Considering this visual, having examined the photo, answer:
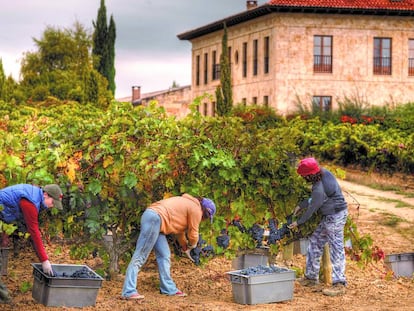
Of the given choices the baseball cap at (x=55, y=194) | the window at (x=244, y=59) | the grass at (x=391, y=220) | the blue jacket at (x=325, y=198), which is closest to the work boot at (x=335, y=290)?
the blue jacket at (x=325, y=198)

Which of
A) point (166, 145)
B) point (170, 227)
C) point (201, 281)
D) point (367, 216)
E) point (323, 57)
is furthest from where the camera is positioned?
point (323, 57)

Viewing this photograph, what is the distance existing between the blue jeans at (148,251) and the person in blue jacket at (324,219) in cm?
178

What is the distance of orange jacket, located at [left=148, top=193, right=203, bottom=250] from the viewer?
10.7 metres

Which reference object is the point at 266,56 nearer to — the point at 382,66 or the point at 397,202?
the point at 382,66

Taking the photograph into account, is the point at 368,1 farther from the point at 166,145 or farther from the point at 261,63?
the point at 166,145

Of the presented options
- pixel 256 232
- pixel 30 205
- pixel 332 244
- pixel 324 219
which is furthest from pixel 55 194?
pixel 332 244

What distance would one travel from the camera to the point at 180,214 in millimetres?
10789

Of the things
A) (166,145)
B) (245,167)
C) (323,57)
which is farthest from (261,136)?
(323,57)

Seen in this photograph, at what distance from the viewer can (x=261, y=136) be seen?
1200cm

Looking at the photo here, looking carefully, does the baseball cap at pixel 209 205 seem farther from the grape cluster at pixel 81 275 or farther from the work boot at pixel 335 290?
the work boot at pixel 335 290

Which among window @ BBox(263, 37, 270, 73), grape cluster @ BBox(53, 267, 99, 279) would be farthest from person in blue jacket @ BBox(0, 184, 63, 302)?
window @ BBox(263, 37, 270, 73)

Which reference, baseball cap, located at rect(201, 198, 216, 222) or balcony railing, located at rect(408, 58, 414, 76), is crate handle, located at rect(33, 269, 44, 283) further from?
balcony railing, located at rect(408, 58, 414, 76)

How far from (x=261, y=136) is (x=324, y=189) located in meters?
0.97

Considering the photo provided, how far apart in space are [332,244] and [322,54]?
3738 centimetres
